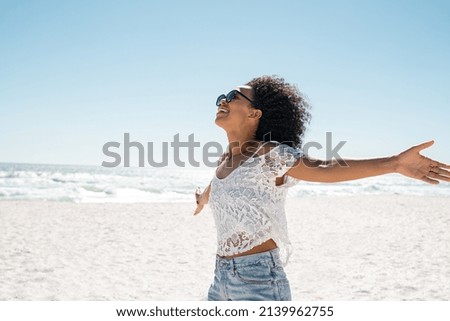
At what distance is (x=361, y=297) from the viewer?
5.59m

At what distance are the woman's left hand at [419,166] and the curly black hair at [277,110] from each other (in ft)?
2.11

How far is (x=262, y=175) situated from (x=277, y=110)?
42 cm

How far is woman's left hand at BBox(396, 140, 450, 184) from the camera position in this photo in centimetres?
157

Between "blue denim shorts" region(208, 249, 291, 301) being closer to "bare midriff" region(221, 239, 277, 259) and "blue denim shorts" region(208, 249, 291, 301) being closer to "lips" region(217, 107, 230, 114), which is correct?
"bare midriff" region(221, 239, 277, 259)

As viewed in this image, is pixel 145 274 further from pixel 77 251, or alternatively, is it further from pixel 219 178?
pixel 219 178

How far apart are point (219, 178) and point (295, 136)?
467 millimetres

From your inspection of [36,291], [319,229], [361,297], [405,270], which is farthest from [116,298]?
[319,229]

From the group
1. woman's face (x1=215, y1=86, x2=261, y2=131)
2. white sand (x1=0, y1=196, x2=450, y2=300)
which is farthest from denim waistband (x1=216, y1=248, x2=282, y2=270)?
white sand (x1=0, y1=196, x2=450, y2=300)

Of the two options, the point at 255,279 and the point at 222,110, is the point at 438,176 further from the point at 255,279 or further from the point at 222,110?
the point at 222,110

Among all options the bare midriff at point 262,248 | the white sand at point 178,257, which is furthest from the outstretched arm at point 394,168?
the white sand at point 178,257

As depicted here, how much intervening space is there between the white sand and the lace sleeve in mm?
4242

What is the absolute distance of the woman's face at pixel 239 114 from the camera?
210cm

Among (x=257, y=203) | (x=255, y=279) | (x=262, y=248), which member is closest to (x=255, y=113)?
(x=257, y=203)

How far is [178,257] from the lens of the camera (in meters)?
7.93
